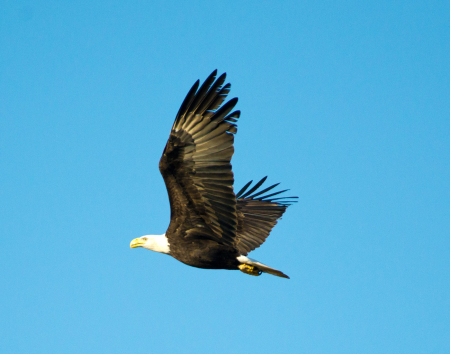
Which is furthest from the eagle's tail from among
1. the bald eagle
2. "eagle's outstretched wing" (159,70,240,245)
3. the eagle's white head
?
the eagle's white head

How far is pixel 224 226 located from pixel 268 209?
3771mm

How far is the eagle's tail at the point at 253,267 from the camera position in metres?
11.5

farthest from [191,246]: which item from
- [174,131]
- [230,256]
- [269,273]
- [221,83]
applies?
[221,83]

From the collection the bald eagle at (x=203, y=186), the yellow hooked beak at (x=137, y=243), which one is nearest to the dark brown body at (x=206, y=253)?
the bald eagle at (x=203, y=186)

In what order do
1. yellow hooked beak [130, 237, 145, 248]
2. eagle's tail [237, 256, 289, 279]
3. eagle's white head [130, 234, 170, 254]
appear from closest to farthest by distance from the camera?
eagle's tail [237, 256, 289, 279], eagle's white head [130, 234, 170, 254], yellow hooked beak [130, 237, 145, 248]

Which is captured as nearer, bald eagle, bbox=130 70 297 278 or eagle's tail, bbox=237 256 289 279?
bald eagle, bbox=130 70 297 278

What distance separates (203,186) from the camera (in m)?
10.7

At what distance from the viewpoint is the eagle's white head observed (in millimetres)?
11797

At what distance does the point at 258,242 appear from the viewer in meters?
13.9

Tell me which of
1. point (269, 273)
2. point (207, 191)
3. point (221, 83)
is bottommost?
point (269, 273)

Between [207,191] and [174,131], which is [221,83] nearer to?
[174,131]

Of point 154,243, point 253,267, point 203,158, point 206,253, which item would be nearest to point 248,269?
point 253,267

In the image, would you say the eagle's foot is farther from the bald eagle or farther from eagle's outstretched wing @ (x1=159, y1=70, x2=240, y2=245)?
eagle's outstretched wing @ (x1=159, y1=70, x2=240, y2=245)

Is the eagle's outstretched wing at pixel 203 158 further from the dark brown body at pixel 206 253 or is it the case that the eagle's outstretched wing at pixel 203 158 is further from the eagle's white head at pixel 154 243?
the eagle's white head at pixel 154 243
